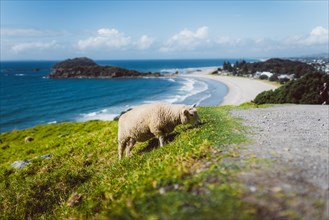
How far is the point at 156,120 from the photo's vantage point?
50.5 ft

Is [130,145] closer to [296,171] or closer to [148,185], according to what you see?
[148,185]

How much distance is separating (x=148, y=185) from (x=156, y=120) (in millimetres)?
7257

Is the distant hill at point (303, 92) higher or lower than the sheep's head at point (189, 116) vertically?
lower

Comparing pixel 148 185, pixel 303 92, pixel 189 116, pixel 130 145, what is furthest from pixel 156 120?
pixel 303 92

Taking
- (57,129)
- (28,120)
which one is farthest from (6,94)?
(57,129)

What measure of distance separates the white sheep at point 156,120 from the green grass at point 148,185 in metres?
0.67

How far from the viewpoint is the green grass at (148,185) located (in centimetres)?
691

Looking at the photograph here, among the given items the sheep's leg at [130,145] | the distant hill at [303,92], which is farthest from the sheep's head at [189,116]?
the distant hill at [303,92]

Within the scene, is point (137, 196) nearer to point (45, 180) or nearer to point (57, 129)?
point (45, 180)

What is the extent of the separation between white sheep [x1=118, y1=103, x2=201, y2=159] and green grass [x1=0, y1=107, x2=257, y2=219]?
2.18 ft

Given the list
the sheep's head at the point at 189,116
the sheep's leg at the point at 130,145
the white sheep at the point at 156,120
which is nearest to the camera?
the white sheep at the point at 156,120

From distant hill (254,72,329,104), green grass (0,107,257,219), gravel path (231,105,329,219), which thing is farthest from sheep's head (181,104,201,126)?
distant hill (254,72,329,104)

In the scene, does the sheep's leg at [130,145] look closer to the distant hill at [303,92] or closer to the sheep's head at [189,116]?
the sheep's head at [189,116]

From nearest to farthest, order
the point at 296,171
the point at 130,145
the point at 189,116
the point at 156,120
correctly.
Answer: the point at 296,171
the point at 156,120
the point at 189,116
the point at 130,145
